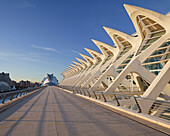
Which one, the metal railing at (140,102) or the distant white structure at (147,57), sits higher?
the distant white structure at (147,57)

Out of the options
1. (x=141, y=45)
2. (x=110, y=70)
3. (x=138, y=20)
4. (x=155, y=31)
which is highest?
(x=138, y=20)

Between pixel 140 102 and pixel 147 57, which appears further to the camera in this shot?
pixel 147 57

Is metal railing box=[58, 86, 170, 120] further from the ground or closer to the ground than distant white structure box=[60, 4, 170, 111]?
closer to the ground

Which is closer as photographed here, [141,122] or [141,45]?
[141,122]

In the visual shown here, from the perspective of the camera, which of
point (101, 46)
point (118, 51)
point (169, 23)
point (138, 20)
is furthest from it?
point (101, 46)

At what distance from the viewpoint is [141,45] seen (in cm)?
1912

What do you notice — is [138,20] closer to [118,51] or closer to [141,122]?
[118,51]

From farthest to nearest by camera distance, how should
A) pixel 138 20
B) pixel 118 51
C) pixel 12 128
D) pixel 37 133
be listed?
pixel 118 51 < pixel 138 20 < pixel 12 128 < pixel 37 133

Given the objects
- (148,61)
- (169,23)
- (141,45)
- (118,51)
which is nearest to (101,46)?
(118,51)

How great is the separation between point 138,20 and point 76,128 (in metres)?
18.2

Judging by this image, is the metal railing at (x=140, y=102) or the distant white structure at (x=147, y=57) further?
the distant white structure at (x=147, y=57)

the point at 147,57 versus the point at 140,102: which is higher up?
the point at 147,57

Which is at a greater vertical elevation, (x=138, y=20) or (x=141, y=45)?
(x=138, y=20)

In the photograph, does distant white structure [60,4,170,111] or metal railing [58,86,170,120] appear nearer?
metal railing [58,86,170,120]
